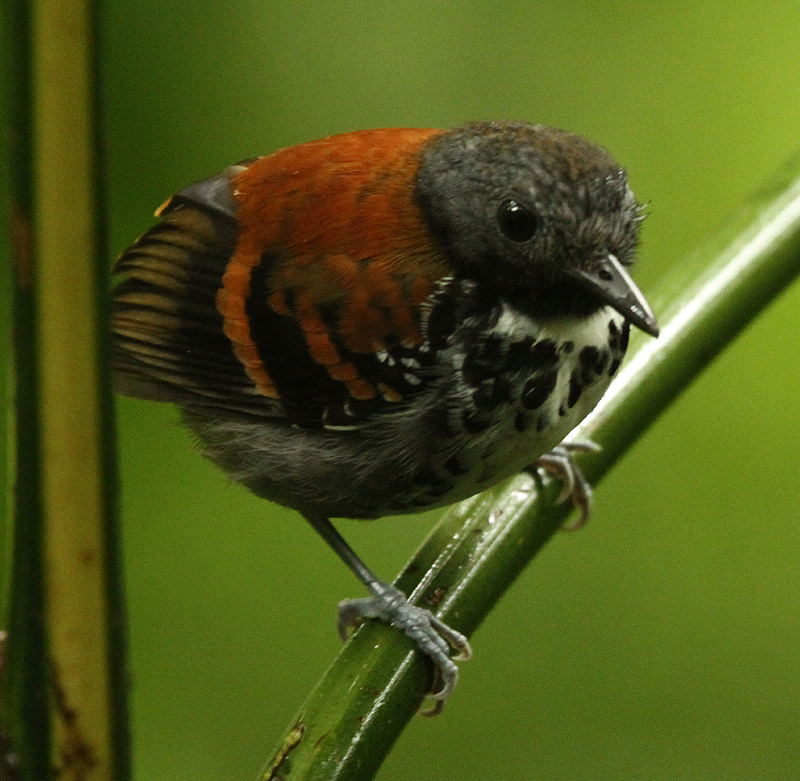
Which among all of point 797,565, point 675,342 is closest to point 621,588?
point 797,565

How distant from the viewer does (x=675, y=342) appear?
151 cm

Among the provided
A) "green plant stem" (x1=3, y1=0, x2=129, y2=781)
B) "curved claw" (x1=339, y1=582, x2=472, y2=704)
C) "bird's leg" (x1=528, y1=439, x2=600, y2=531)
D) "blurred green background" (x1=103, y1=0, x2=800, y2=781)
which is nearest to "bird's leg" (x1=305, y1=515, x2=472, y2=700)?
"curved claw" (x1=339, y1=582, x2=472, y2=704)

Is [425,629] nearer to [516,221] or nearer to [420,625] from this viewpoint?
[420,625]

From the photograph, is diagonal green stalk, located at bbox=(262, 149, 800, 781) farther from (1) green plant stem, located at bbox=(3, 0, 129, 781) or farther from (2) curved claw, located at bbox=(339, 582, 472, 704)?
(1) green plant stem, located at bbox=(3, 0, 129, 781)

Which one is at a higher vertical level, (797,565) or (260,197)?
(260,197)

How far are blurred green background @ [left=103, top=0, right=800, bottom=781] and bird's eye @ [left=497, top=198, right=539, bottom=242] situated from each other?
0.61 m

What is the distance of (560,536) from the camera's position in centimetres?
226

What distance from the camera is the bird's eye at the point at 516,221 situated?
58.6 inches

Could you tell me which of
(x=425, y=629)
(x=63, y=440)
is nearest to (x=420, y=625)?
(x=425, y=629)

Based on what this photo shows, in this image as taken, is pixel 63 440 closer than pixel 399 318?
Yes

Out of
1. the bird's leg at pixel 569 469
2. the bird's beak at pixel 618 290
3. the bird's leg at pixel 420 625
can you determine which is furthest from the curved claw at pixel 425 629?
the bird's beak at pixel 618 290

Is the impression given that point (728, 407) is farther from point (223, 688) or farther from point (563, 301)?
point (223, 688)

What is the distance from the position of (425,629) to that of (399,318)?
1.40 ft

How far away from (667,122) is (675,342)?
3.40 ft
